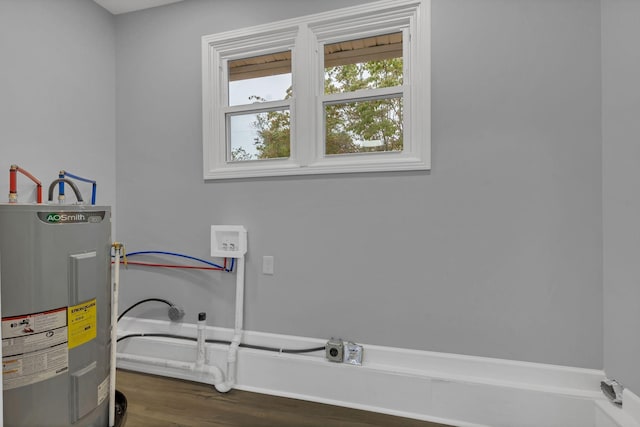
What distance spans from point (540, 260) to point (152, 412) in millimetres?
2367

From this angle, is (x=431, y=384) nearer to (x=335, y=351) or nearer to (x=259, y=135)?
(x=335, y=351)

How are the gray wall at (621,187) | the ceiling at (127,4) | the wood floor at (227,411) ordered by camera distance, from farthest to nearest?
the ceiling at (127,4)
the wood floor at (227,411)
the gray wall at (621,187)

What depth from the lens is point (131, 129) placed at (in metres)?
2.41

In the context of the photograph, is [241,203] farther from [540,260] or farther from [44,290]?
[540,260]

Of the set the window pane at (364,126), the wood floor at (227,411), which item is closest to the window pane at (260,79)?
the window pane at (364,126)

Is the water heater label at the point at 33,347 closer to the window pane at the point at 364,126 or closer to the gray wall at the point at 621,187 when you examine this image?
the window pane at the point at 364,126

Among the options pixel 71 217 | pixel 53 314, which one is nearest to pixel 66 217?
pixel 71 217

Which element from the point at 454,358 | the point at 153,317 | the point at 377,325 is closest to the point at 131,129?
the point at 153,317

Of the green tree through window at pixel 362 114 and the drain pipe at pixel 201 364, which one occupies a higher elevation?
the green tree through window at pixel 362 114

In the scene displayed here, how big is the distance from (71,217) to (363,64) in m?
1.87

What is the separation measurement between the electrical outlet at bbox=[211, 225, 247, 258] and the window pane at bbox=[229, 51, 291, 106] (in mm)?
944

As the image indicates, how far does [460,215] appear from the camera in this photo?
176 centimetres

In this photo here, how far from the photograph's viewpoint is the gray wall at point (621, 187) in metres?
1.35

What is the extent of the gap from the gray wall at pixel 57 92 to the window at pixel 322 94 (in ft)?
2.90
